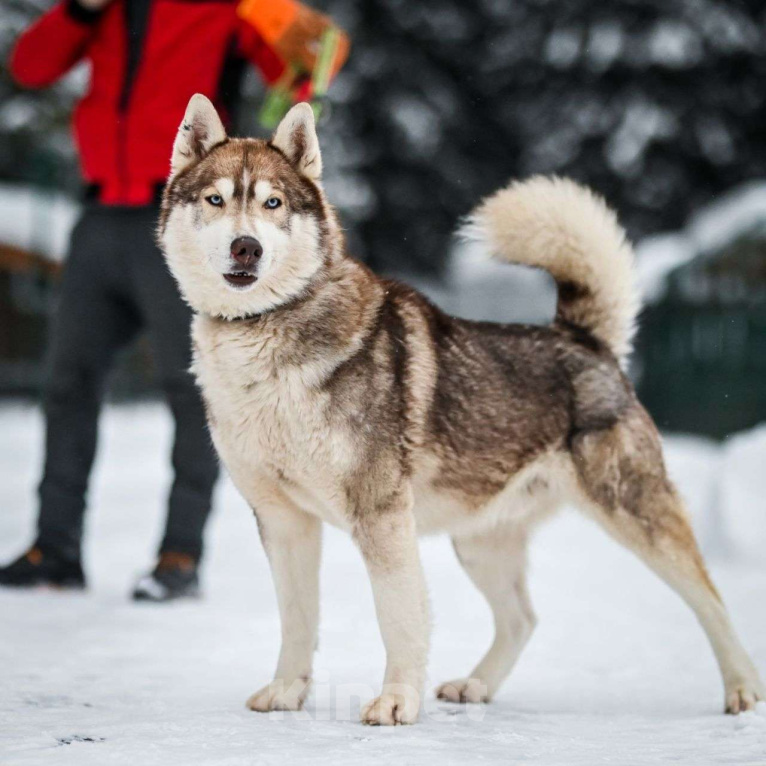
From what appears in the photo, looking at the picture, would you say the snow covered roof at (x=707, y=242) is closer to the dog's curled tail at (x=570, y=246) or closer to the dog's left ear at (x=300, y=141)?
the dog's curled tail at (x=570, y=246)

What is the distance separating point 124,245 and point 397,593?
2.13 m

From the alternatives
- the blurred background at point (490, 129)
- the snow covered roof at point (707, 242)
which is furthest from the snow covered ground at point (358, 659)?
the blurred background at point (490, 129)

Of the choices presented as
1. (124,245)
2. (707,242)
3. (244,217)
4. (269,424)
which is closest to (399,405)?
(269,424)

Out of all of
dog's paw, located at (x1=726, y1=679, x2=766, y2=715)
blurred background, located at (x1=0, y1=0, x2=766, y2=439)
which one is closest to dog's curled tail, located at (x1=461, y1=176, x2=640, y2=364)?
dog's paw, located at (x1=726, y1=679, x2=766, y2=715)

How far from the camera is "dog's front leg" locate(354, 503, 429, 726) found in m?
2.46

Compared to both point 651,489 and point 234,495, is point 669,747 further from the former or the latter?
point 234,495

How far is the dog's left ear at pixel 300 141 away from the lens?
271 centimetres

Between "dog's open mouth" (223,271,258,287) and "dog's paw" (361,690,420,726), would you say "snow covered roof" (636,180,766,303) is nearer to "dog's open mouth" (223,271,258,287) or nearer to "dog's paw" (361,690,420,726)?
"dog's open mouth" (223,271,258,287)

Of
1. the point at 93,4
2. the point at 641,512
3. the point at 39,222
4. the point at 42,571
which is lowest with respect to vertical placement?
the point at 42,571

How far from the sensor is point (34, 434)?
8.98m

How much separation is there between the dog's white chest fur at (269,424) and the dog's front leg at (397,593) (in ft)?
0.32

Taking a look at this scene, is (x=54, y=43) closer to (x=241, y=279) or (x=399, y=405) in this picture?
(x=241, y=279)

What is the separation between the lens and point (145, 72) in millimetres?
3967

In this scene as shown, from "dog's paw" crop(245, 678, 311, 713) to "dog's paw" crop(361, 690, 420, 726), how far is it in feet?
0.85
